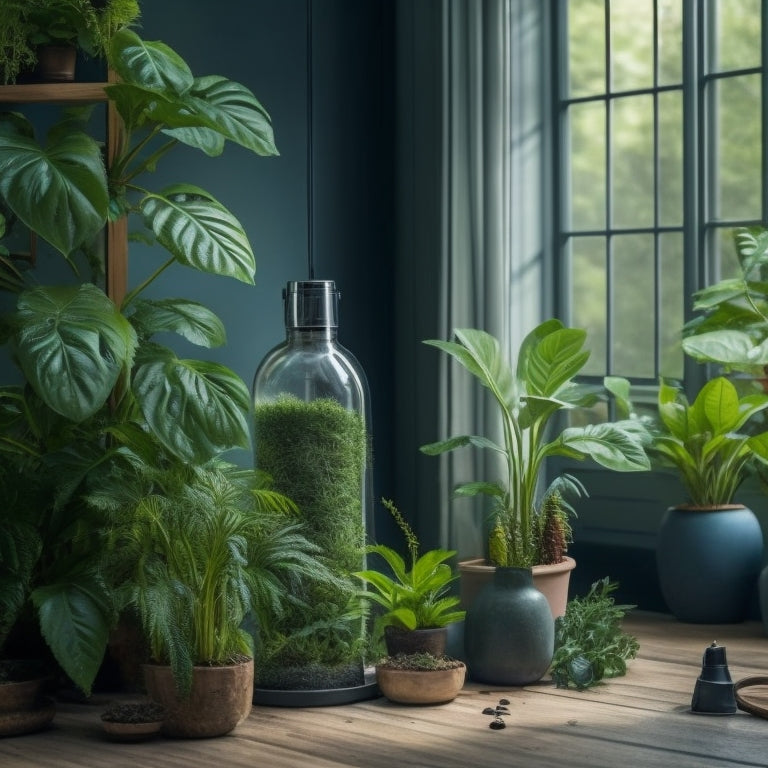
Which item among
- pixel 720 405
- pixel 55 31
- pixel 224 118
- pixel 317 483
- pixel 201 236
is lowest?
pixel 317 483

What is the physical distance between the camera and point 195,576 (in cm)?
260


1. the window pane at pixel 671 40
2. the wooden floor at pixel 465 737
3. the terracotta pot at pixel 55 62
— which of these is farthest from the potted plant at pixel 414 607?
the window pane at pixel 671 40

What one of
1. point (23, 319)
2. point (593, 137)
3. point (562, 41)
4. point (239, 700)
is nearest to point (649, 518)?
point (593, 137)

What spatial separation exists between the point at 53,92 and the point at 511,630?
155 centimetres

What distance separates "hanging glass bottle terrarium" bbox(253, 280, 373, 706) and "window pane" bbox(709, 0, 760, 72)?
63.4 inches

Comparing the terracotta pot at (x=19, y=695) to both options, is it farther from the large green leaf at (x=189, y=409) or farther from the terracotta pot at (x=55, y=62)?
the terracotta pot at (x=55, y=62)

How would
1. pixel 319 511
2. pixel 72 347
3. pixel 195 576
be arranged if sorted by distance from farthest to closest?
pixel 319 511
pixel 195 576
pixel 72 347

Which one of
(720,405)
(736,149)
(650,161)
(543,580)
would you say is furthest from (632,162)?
(543,580)

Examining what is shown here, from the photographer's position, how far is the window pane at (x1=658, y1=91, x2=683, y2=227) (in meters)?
4.02

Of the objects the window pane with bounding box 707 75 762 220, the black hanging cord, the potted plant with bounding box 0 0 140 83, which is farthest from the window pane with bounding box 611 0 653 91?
the potted plant with bounding box 0 0 140 83

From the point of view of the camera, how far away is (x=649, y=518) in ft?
13.1

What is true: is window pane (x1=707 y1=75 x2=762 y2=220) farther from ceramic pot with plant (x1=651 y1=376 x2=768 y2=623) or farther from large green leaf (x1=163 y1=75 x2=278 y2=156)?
large green leaf (x1=163 y1=75 x2=278 y2=156)

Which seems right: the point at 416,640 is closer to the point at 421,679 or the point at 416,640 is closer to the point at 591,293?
the point at 421,679

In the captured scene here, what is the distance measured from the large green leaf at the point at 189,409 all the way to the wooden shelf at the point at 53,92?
0.68 meters
